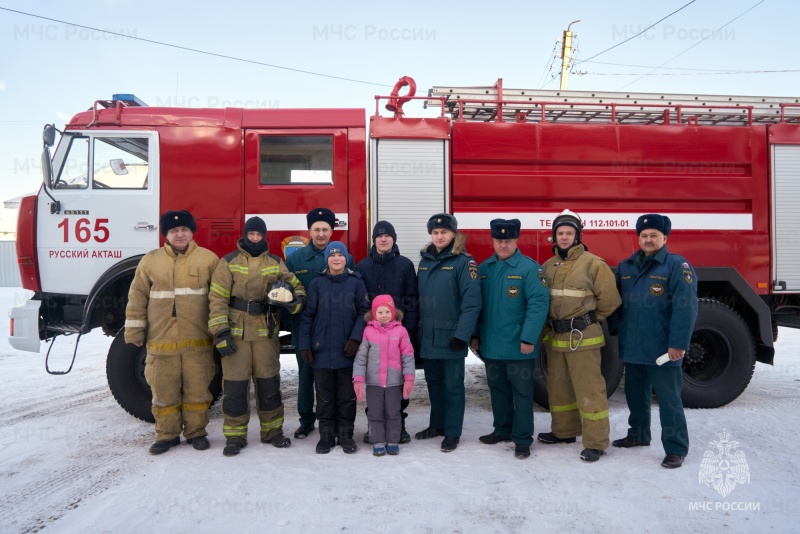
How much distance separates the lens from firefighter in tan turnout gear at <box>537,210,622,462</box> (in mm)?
3852

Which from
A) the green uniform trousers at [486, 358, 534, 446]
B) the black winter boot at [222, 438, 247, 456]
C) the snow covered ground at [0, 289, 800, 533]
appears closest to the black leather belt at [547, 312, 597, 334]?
the green uniform trousers at [486, 358, 534, 446]

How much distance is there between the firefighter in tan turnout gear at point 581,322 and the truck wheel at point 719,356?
66.4 inches

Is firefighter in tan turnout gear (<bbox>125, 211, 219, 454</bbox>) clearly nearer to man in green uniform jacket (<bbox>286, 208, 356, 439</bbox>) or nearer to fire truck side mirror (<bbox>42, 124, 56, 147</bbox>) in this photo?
man in green uniform jacket (<bbox>286, 208, 356, 439</bbox>)

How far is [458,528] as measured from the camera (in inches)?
112

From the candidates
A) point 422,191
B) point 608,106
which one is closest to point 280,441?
point 422,191

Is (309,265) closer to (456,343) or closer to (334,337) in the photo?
(334,337)

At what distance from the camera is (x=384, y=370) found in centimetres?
392

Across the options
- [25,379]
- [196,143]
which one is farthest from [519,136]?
[25,379]

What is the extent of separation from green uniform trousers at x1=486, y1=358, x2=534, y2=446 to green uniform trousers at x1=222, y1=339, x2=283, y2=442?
5.81 ft

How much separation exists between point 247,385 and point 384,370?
1146mm

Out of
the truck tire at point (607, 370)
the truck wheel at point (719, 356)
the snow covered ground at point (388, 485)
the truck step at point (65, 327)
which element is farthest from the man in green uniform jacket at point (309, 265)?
the truck wheel at point (719, 356)

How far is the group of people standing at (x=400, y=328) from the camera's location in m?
3.88

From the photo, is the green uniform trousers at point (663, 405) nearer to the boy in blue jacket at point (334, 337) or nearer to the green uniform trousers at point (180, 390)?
the boy in blue jacket at point (334, 337)

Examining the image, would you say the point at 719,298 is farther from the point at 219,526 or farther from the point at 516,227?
the point at 219,526
